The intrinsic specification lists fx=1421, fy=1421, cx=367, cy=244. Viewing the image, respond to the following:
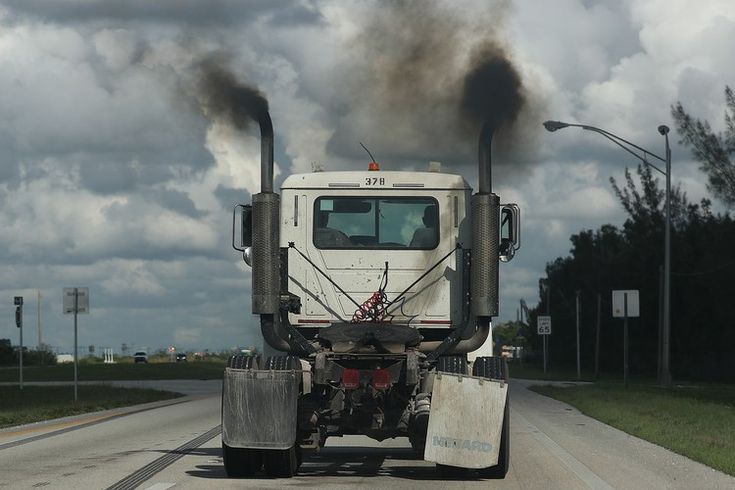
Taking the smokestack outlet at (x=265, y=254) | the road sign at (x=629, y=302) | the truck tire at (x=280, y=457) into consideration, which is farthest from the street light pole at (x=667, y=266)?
the truck tire at (x=280, y=457)

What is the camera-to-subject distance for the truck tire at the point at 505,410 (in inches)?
547

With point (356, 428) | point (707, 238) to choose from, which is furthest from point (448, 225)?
point (707, 238)

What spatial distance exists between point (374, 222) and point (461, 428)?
324cm

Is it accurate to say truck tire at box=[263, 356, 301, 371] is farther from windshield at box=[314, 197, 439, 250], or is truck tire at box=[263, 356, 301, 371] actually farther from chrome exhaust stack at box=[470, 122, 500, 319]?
chrome exhaust stack at box=[470, 122, 500, 319]

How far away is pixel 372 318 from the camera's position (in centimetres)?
1562

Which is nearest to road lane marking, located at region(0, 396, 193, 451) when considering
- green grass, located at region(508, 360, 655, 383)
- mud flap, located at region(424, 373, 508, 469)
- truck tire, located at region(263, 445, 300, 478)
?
truck tire, located at region(263, 445, 300, 478)

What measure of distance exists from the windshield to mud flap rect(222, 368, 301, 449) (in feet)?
8.16

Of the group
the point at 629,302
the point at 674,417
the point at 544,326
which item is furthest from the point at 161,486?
the point at 544,326

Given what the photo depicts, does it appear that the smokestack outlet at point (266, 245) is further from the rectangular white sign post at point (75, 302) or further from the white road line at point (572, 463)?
the rectangular white sign post at point (75, 302)

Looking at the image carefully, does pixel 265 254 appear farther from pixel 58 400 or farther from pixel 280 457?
pixel 58 400

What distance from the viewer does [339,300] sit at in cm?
1574

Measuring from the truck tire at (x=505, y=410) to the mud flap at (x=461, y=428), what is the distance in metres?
0.29

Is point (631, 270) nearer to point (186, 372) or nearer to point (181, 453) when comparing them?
point (186, 372)

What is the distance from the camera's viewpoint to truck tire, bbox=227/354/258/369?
14141 millimetres
